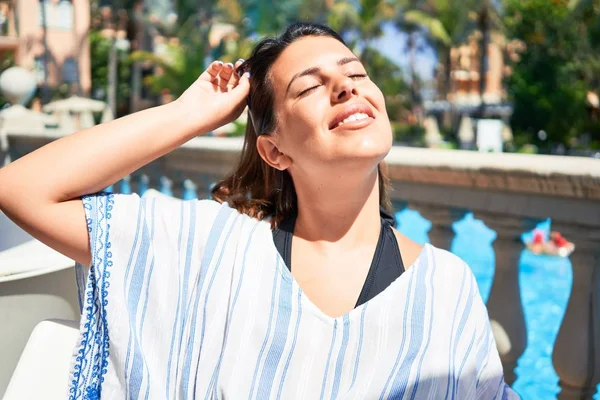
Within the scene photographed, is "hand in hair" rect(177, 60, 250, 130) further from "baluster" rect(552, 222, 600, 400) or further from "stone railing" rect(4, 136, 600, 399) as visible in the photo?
"baluster" rect(552, 222, 600, 400)

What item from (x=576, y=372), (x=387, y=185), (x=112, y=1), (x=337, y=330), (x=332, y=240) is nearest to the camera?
(x=337, y=330)

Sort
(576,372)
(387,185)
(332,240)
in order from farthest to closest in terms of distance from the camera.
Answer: (576,372)
(387,185)
(332,240)

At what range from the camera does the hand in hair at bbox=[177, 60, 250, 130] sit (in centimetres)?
199

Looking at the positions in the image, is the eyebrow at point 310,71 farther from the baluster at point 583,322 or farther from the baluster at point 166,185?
the baluster at point 166,185

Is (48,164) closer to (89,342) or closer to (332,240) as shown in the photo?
(89,342)

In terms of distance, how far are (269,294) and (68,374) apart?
557 millimetres

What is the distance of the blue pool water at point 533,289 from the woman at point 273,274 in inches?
51.7

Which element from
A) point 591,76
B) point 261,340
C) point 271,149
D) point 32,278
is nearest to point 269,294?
point 261,340

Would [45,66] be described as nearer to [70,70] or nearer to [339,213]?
[70,70]

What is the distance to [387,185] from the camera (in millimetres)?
2197

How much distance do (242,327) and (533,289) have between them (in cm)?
738

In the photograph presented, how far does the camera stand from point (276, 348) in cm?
176

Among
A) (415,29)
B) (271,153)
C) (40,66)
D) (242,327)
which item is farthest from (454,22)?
(242,327)

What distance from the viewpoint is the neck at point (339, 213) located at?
1.93 meters
